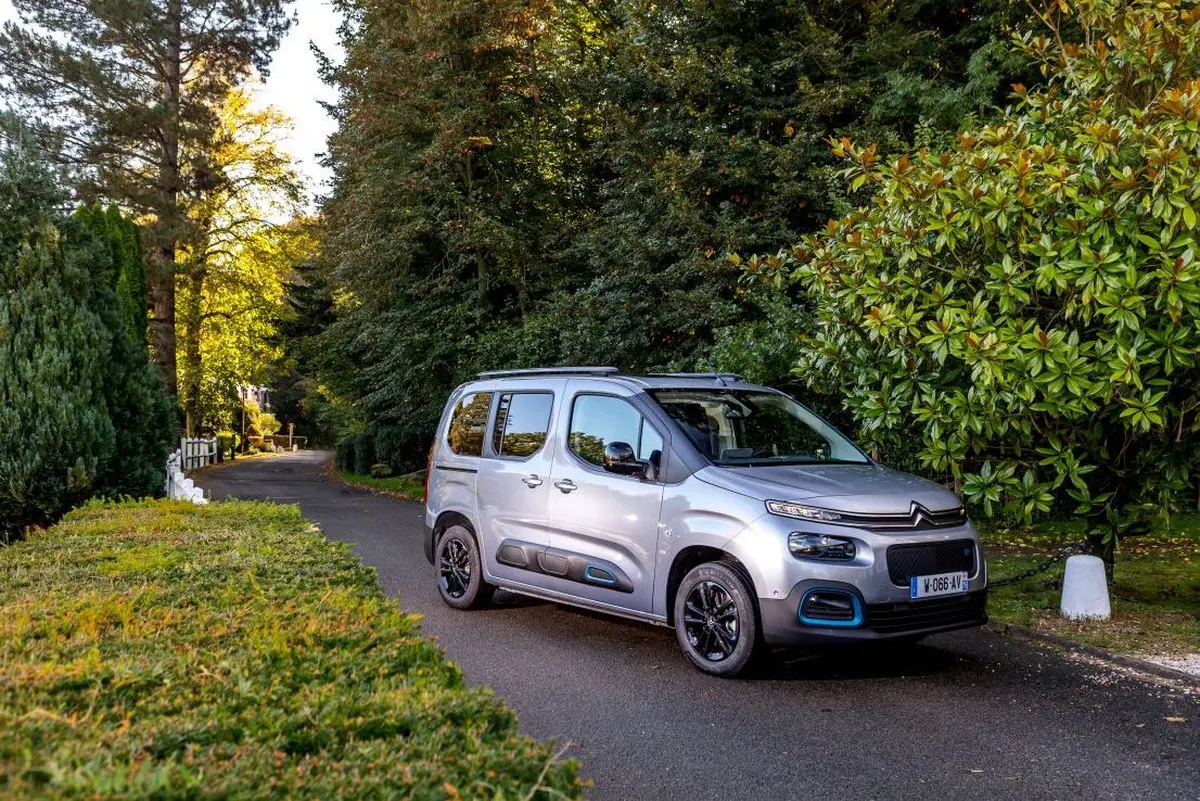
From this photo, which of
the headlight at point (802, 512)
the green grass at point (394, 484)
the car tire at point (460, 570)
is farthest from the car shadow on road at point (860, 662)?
the green grass at point (394, 484)

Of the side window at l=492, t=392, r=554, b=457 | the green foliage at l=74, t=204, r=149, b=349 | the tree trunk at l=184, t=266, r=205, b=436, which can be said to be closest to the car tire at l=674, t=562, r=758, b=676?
the side window at l=492, t=392, r=554, b=457

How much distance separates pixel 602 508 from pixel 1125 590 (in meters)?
5.66

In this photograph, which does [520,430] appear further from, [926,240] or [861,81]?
[861,81]

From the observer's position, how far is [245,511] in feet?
28.2

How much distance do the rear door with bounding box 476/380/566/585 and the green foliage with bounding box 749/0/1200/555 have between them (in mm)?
2789

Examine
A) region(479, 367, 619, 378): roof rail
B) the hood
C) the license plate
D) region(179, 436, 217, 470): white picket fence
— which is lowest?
region(179, 436, 217, 470): white picket fence

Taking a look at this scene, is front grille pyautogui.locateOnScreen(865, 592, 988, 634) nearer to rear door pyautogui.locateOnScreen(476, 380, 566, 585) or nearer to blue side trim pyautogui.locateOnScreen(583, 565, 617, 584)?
blue side trim pyautogui.locateOnScreen(583, 565, 617, 584)

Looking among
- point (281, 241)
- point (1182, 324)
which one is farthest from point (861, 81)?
point (281, 241)

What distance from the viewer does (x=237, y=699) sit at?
3.06 meters

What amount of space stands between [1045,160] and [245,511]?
23.4ft

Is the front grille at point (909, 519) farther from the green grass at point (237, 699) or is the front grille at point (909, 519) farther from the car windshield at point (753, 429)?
the green grass at point (237, 699)

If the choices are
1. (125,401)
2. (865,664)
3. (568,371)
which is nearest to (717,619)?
(865,664)

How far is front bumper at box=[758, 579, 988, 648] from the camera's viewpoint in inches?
239

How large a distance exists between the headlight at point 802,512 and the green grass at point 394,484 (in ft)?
60.0
